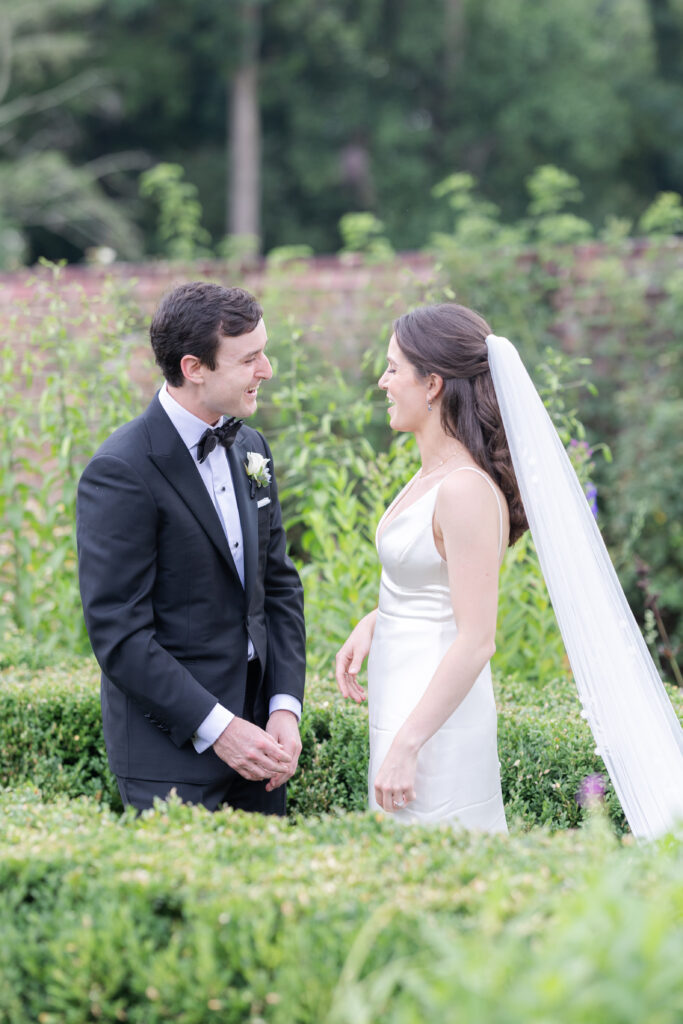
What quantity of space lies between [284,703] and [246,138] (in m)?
19.4

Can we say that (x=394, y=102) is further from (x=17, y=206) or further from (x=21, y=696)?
(x=21, y=696)

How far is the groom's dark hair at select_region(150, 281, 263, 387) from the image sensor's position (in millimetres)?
2822

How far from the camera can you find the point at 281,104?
2202 centimetres

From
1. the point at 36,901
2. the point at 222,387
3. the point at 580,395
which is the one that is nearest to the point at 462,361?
the point at 222,387

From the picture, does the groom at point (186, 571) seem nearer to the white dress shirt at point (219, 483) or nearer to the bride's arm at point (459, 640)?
the white dress shirt at point (219, 483)

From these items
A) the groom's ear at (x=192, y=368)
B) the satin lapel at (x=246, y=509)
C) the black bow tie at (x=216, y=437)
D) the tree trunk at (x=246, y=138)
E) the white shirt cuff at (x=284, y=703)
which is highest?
the tree trunk at (x=246, y=138)

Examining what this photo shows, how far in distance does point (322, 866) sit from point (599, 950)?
2.71 ft

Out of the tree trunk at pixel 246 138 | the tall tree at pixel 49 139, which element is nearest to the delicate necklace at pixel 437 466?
the tall tree at pixel 49 139

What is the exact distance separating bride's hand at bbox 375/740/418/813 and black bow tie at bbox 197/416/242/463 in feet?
3.09

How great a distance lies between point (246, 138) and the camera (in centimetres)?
2077

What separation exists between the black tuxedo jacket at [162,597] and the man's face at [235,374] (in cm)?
15

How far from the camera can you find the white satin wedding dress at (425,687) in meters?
2.86

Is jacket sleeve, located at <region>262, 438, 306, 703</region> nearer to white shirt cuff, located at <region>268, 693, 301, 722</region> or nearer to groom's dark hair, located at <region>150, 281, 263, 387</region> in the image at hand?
white shirt cuff, located at <region>268, 693, 301, 722</region>

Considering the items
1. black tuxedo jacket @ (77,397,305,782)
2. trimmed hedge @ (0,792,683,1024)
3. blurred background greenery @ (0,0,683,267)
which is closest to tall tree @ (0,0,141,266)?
blurred background greenery @ (0,0,683,267)
